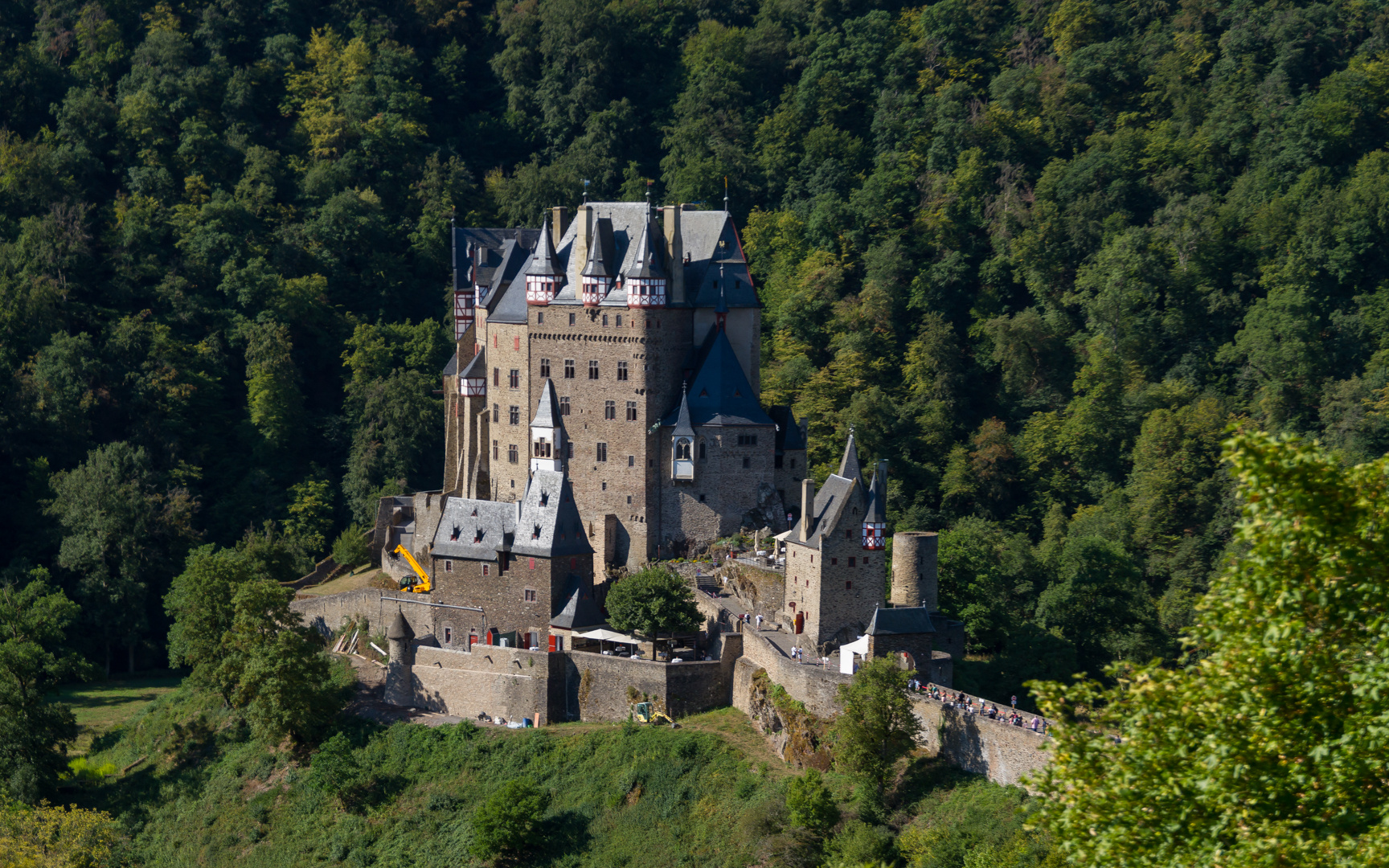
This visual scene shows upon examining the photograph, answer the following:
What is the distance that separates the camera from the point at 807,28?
331ft

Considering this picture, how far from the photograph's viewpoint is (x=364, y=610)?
207 feet

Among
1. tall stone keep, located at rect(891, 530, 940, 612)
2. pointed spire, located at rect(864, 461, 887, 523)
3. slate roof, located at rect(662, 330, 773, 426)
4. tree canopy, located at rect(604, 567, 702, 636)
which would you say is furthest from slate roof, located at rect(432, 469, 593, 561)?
tall stone keep, located at rect(891, 530, 940, 612)

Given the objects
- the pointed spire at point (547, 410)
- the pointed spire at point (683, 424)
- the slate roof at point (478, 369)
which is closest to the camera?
the pointed spire at point (683, 424)

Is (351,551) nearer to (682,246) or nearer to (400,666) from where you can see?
(400,666)

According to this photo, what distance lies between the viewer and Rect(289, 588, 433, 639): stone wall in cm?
6044

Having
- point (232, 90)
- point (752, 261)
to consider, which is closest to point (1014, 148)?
point (752, 261)

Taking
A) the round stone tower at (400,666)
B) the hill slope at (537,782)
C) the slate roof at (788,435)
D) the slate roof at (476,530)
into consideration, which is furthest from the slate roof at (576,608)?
the slate roof at (788,435)

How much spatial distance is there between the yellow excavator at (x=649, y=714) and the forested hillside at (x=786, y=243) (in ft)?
37.6

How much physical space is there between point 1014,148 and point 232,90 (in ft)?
138

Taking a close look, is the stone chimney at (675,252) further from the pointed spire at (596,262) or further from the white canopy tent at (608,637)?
the white canopy tent at (608,637)

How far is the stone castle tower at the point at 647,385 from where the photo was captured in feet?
201

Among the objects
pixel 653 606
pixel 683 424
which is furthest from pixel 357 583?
pixel 653 606

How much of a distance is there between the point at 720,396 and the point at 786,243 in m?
26.4

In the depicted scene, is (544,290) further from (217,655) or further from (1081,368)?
(1081,368)
